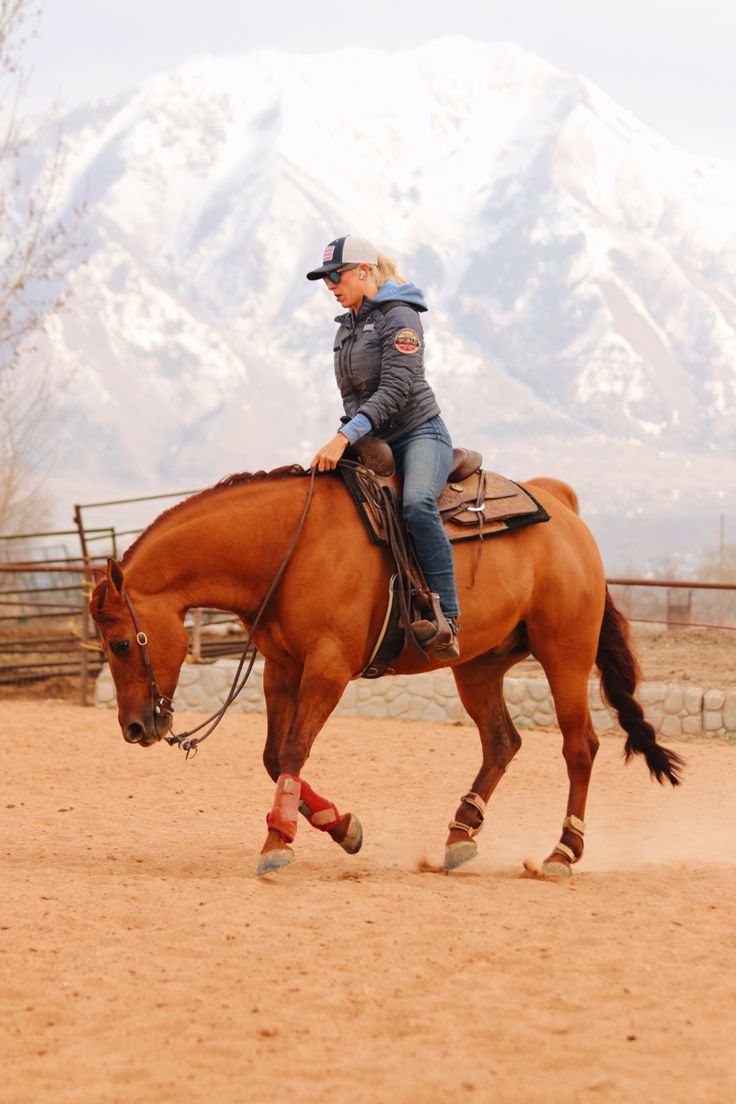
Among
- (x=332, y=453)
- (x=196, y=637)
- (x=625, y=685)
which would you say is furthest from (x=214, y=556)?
(x=196, y=637)

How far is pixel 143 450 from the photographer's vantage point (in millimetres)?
171875

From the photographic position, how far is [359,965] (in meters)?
4.47

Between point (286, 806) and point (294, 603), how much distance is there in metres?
0.87

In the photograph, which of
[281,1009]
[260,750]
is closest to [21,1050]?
[281,1009]

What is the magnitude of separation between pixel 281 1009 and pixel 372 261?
3447 millimetres

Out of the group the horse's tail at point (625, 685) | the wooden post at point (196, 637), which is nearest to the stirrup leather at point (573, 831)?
the horse's tail at point (625, 685)

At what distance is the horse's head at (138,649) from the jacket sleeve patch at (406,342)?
5.03ft

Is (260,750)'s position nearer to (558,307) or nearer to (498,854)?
(498,854)

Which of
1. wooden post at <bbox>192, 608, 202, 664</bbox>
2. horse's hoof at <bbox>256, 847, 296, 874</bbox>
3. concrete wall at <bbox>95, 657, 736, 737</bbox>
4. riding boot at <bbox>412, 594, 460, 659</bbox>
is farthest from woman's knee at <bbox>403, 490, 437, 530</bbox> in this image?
wooden post at <bbox>192, 608, 202, 664</bbox>

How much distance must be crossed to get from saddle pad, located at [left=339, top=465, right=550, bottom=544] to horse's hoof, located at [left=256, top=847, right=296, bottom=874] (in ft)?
4.63

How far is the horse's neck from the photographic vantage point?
589 centimetres

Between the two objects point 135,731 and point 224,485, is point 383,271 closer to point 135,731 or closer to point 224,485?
point 224,485

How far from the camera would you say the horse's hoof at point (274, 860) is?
5.79m

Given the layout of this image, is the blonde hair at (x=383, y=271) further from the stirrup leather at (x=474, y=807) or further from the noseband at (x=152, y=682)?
the stirrup leather at (x=474, y=807)
